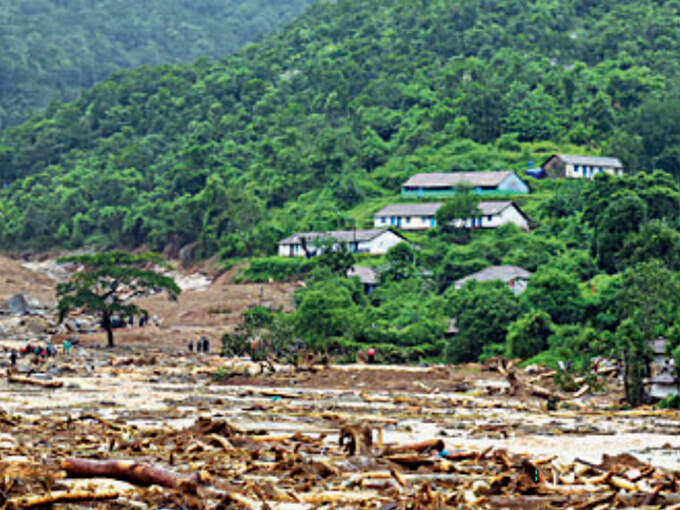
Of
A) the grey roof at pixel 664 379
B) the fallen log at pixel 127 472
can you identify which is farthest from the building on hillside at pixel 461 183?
the fallen log at pixel 127 472

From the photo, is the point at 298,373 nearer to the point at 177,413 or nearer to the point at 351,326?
the point at 351,326

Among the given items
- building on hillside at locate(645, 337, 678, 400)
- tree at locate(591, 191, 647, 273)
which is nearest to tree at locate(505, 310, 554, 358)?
tree at locate(591, 191, 647, 273)

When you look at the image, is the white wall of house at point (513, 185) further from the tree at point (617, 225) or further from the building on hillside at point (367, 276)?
the tree at point (617, 225)

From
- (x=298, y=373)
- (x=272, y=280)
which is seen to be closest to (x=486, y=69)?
(x=272, y=280)

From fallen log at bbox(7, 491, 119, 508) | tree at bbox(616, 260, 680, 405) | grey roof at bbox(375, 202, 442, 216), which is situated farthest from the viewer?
grey roof at bbox(375, 202, 442, 216)

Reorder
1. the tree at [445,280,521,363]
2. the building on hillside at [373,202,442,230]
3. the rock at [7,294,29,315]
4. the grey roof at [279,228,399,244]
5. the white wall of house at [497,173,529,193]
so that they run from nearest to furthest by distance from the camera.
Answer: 1. the tree at [445,280,521,363]
2. the rock at [7,294,29,315]
3. the grey roof at [279,228,399,244]
4. the building on hillside at [373,202,442,230]
5. the white wall of house at [497,173,529,193]

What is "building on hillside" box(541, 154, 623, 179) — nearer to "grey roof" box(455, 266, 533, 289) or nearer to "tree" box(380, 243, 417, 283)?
"tree" box(380, 243, 417, 283)

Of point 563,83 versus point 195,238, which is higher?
point 563,83
